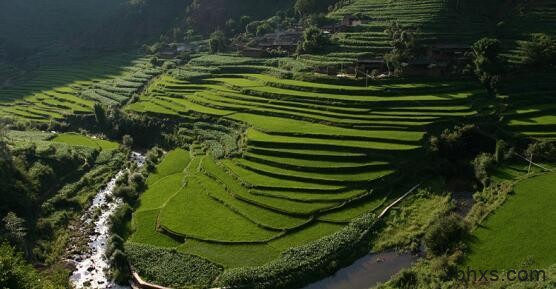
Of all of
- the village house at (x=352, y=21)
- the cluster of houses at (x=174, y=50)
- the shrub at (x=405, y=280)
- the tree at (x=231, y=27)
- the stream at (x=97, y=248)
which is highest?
the village house at (x=352, y=21)

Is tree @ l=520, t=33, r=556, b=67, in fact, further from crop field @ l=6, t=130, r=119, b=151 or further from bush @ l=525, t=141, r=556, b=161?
crop field @ l=6, t=130, r=119, b=151

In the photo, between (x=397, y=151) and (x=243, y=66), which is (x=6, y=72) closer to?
(x=243, y=66)

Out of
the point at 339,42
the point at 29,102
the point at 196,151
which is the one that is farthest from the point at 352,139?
the point at 29,102

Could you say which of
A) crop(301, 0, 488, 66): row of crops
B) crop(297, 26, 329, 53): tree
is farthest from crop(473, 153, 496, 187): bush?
crop(297, 26, 329, 53): tree

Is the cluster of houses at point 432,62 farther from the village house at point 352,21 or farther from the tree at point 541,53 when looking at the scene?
the village house at point 352,21

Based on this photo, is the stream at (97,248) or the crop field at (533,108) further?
the crop field at (533,108)

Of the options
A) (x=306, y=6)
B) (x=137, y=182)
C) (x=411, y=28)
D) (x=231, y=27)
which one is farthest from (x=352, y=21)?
(x=137, y=182)

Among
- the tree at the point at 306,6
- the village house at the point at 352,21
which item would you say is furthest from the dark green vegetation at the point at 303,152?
the tree at the point at 306,6
